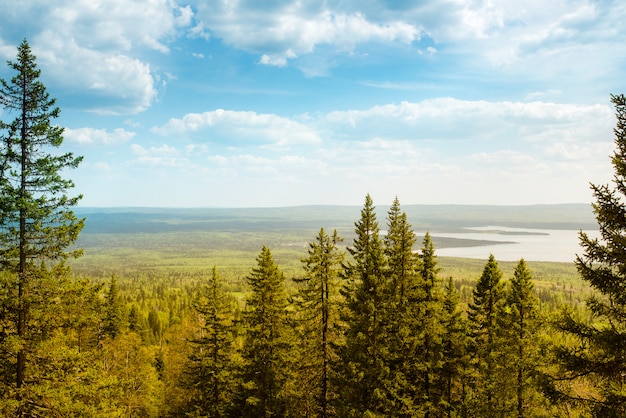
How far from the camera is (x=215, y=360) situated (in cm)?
2867

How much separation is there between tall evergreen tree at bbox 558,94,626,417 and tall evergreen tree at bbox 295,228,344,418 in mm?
14664

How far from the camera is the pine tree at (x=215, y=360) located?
1129 inches

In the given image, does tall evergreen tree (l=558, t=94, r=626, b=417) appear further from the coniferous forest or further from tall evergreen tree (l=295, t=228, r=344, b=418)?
tall evergreen tree (l=295, t=228, r=344, b=418)

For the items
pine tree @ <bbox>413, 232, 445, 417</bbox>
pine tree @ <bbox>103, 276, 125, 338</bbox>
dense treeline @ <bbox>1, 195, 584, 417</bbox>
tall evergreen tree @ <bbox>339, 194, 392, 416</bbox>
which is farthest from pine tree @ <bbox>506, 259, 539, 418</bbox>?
pine tree @ <bbox>103, 276, 125, 338</bbox>

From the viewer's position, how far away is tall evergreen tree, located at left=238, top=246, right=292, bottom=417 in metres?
Result: 27.2

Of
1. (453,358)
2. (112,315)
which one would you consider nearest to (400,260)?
(453,358)

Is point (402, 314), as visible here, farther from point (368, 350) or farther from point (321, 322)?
point (321, 322)

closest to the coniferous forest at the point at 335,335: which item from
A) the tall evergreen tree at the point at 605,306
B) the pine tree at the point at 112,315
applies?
the tall evergreen tree at the point at 605,306

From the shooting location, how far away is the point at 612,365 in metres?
11.1

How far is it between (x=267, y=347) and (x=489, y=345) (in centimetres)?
1442

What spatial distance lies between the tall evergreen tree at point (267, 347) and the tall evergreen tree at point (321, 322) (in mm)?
1751

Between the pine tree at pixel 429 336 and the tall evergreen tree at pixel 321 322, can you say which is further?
the tall evergreen tree at pixel 321 322

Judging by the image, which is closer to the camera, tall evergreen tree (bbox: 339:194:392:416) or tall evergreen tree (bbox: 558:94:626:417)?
tall evergreen tree (bbox: 558:94:626:417)

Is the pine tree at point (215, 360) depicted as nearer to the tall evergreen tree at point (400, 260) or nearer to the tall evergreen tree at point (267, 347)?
the tall evergreen tree at point (267, 347)
